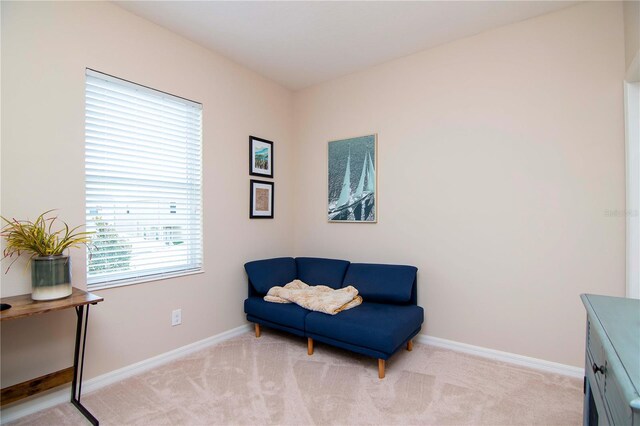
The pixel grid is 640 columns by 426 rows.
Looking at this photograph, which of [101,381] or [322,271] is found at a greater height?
[322,271]

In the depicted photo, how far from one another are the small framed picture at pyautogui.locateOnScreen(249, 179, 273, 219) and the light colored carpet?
4.60 feet

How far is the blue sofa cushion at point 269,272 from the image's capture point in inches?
120

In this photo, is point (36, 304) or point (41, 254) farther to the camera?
point (41, 254)

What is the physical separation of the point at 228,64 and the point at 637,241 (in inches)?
139

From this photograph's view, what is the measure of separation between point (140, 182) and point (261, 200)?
1.23m

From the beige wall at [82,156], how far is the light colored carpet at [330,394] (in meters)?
0.33

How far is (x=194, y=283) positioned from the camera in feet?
9.05

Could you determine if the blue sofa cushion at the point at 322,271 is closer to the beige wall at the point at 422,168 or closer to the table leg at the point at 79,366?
the beige wall at the point at 422,168

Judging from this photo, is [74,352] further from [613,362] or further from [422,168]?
[422,168]

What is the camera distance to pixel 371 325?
227 cm

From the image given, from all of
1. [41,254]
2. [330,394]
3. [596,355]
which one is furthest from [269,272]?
[596,355]

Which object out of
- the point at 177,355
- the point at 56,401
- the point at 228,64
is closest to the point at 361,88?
the point at 228,64

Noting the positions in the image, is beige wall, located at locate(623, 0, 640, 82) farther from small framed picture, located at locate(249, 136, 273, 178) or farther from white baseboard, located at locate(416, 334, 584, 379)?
small framed picture, located at locate(249, 136, 273, 178)

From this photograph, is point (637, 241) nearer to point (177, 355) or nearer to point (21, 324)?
point (177, 355)
